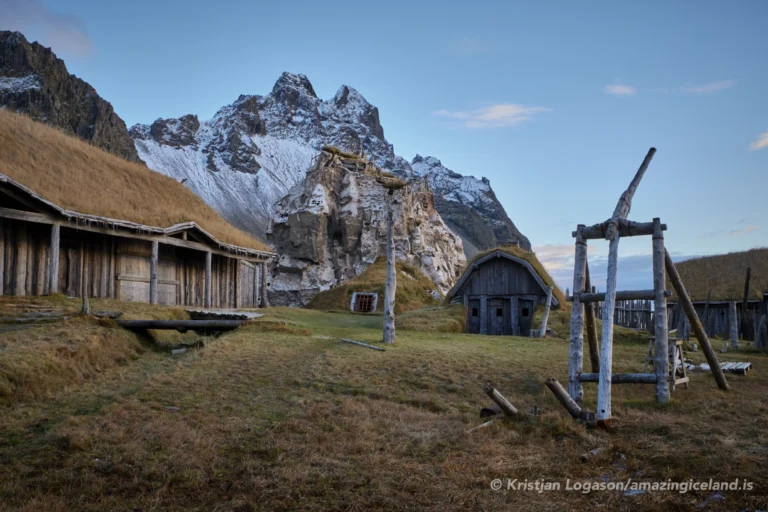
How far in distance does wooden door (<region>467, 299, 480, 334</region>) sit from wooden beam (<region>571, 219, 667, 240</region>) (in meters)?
17.4

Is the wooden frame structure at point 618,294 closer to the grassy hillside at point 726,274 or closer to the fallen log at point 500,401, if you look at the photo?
the fallen log at point 500,401

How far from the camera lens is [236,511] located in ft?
16.0

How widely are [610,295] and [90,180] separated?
23146 millimetres

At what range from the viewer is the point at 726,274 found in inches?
1341

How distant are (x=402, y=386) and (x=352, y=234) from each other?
54.1m

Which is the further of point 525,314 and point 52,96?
point 52,96

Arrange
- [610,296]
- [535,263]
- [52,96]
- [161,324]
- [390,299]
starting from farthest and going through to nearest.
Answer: [52,96], [535,263], [390,299], [161,324], [610,296]

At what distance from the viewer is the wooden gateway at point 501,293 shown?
24844mm

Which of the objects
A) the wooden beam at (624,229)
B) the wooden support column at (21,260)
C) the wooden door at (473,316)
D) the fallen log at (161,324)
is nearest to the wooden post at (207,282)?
the wooden support column at (21,260)

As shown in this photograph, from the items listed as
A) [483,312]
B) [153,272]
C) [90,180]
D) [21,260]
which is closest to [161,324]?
[21,260]

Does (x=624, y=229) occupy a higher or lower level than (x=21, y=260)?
higher

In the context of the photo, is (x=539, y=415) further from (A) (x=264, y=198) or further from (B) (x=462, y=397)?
(A) (x=264, y=198)

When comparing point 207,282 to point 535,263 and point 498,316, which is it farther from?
point 535,263

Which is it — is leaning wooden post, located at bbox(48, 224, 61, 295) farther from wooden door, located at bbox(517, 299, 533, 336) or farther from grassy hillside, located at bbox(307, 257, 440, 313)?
grassy hillside, located at bbox(307, 257, 440, 313)
